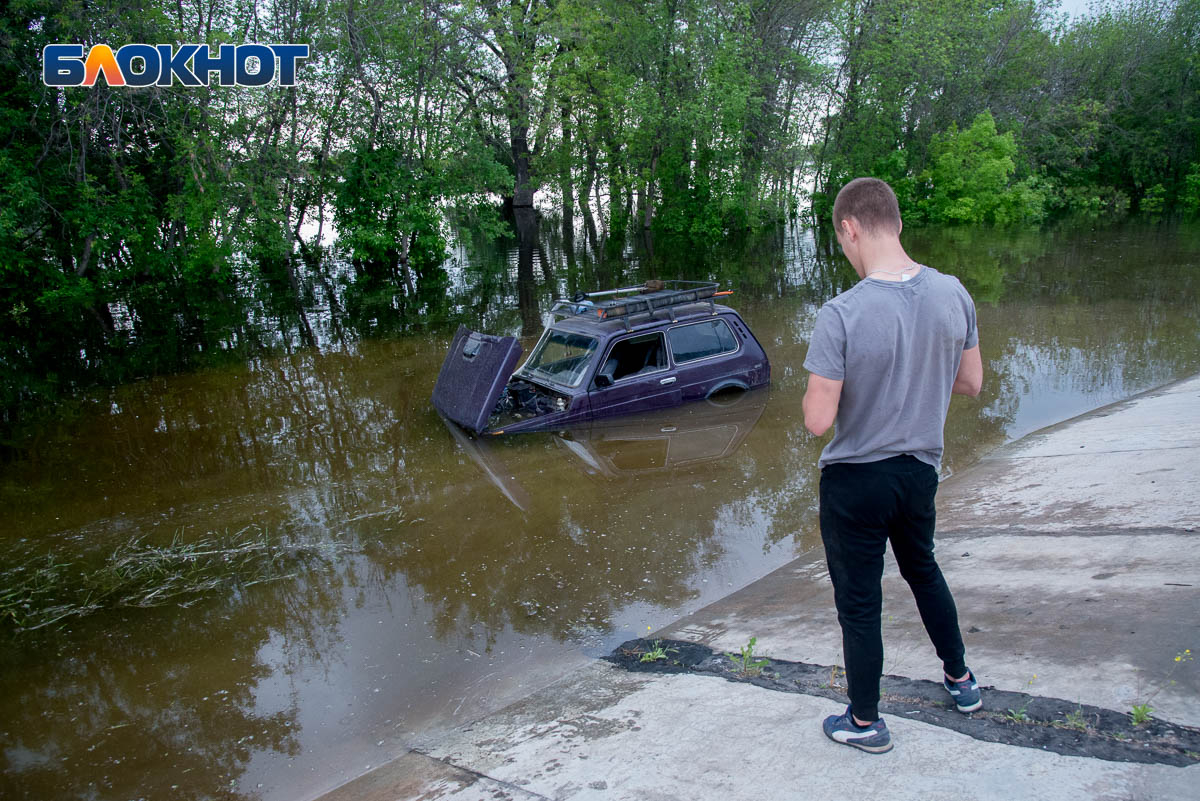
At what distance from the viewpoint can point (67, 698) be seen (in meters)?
5.25

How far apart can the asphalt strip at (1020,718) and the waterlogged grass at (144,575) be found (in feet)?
14.0

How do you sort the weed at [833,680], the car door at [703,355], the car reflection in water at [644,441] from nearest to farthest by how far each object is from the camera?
the weed at [833,680] < the car reflection in water at [644,441] < the car door at [703,355]

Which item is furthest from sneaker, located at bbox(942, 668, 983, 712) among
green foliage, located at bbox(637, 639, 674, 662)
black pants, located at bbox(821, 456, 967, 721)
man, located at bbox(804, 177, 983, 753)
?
green foliage, located at bbox(637, 639, 674, 662)

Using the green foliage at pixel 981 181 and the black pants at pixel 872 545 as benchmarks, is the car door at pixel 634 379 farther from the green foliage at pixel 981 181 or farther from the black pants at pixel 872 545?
the green foliage at pixel 981 181

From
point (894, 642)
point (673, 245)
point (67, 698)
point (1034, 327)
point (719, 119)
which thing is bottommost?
point (67, 698)

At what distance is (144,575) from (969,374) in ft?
21.5

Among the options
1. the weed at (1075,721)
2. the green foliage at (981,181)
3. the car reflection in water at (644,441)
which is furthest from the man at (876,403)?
the green foliage at (981,181)

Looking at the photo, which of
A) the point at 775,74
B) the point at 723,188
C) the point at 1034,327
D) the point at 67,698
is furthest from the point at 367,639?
the point at 775,74

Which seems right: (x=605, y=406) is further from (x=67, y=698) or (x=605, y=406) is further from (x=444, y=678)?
(x=67, y=698)

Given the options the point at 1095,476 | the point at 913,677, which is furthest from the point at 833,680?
the point at 1095,476

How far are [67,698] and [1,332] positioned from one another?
57.4 ft

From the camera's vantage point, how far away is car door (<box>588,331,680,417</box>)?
985 centimetres

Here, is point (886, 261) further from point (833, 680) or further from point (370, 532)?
point (370, 532)

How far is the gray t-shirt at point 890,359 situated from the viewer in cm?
290
